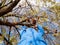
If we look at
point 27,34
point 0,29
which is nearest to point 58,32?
point 0,29

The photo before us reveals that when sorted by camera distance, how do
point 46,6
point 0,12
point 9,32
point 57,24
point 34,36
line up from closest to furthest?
point 34,36 → point 0,12 → point 9,32 → point 57,24 → point 46,6

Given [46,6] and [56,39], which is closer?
[56,39]

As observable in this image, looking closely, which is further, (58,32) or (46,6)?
(46,6)

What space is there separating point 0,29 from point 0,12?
0.56 meters

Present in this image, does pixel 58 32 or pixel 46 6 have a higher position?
pixel 46 6

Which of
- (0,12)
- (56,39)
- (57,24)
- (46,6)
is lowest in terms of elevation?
(56,39)

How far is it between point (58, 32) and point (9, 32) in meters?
0.53

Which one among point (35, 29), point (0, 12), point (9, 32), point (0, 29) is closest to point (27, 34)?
point (35, 29)

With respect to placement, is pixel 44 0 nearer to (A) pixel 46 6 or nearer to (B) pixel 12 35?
(A) pixel 46 6

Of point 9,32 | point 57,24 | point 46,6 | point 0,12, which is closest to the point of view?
point 0,12

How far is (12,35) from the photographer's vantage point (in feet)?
6.21

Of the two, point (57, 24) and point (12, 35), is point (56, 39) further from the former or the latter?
point (12, 35)

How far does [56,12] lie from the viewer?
2.09 meters

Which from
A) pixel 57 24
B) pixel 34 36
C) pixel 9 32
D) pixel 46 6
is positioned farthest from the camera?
pixel 46 6
